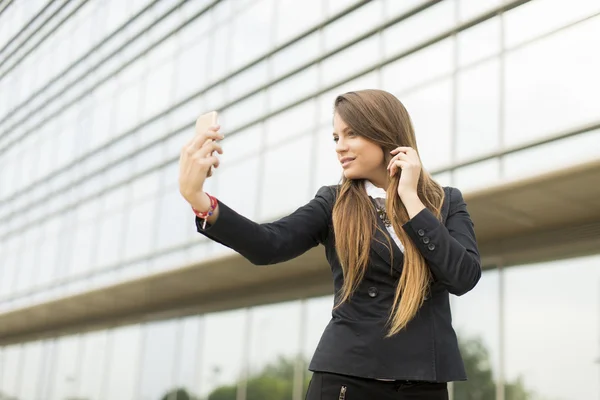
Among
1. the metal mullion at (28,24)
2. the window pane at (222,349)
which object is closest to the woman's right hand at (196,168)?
the window pane at (222,349)

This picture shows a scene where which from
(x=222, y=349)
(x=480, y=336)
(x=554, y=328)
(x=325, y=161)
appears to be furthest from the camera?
(x=222, y=349)

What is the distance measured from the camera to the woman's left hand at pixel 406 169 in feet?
6.83

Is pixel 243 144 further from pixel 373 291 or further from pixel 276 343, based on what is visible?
pixel 373 291

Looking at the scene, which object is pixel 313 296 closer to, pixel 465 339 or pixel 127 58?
pixel 465 339

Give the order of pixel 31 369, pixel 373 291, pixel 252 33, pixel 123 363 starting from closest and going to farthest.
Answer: pixel 373 291
pixel 252 33
pixel 123 363
pixel 31 369

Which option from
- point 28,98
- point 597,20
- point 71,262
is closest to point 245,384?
point 597,20

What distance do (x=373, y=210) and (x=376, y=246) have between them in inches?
5.1

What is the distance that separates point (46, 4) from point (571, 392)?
73.7ft

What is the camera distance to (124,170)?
1928 cm

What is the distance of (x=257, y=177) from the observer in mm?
14258

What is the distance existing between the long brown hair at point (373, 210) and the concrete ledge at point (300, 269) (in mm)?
5620

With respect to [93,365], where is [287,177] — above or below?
above

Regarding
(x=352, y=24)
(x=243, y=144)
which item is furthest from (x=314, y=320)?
(x=352, y=24)

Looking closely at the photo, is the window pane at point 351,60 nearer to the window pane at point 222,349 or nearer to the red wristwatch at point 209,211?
the window pane at point 222,349
